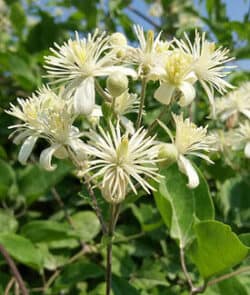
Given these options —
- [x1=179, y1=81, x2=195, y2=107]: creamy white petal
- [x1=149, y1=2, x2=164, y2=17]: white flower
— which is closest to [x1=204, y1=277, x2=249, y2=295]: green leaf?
[x1=179, y1=81, x2=195, y2=107]: creamy white petal

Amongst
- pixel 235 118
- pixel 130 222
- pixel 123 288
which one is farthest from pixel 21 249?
pixel 235 118

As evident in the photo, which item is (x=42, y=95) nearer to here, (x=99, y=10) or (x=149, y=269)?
(x=149, y=269)

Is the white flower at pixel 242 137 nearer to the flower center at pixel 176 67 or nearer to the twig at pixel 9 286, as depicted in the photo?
the flower center at pixel 176 67

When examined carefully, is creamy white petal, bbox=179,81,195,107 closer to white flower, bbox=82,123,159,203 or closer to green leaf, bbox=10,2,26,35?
white flower, bbox=82,123,159,203

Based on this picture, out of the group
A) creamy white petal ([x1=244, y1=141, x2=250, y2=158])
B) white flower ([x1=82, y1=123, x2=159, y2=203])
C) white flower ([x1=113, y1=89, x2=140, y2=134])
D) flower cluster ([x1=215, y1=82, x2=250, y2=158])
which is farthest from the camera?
flower cluster ([x1=215, y1=82, x2=250, y2=158])

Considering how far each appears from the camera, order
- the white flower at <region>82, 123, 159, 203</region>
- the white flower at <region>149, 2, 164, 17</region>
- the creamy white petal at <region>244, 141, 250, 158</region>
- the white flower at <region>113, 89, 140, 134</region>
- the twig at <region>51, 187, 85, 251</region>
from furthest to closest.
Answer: the white flower at <region>149, 2, 164, 17</region>
the twig at <region>51, 187, 85, 251</region>
the creamy white petal at <region>244, 141, 250, 158</region>
the white flower at <region>113, 89, 140, 134</region>
the white flower at <region>82, 123, 159, 203</region>

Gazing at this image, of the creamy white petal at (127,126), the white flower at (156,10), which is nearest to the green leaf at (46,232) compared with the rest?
the creamy white petal at (127,126)
